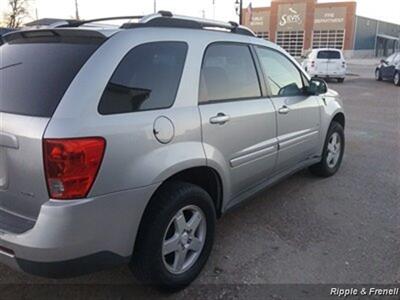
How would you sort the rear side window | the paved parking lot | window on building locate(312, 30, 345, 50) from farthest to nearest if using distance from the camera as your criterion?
1. window on building locate(312, 30, 345, 50)
2. the rear side window
3. the paved parking lot

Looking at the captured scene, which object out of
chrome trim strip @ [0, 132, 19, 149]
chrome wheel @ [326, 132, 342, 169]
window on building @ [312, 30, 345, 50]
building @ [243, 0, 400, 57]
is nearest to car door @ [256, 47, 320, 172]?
chrome wheel @ [326, 132, 342, 169]

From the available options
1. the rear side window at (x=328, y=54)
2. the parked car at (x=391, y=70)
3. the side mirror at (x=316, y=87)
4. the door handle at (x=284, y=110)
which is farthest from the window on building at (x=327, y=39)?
the door handle at (x=284, y=110)

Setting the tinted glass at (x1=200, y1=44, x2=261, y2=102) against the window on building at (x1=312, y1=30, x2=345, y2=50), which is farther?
the window on building at (x1=312, y1=30, x2=345, y2=50)

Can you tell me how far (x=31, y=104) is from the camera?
225 centimetres

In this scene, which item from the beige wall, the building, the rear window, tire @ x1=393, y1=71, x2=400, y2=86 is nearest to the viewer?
the rear window

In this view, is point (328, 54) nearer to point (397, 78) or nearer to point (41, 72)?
point (397, 78)

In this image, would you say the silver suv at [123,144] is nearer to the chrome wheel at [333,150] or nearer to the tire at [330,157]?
the tire at [330,157]

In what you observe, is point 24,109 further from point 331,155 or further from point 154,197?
point 331,155

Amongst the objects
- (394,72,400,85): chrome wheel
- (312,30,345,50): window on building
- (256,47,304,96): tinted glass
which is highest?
(312,30,345,50): window on building

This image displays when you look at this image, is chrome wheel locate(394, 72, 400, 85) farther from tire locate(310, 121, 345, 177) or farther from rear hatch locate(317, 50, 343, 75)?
tire locate(310, 121, 345, 177)

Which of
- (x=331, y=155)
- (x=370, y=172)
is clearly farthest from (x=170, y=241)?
(x=370, y=172)

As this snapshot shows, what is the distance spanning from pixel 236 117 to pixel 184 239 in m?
1.03

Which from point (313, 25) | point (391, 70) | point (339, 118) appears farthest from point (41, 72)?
point (313, 25)

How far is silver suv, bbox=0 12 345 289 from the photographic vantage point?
7.02 ft
